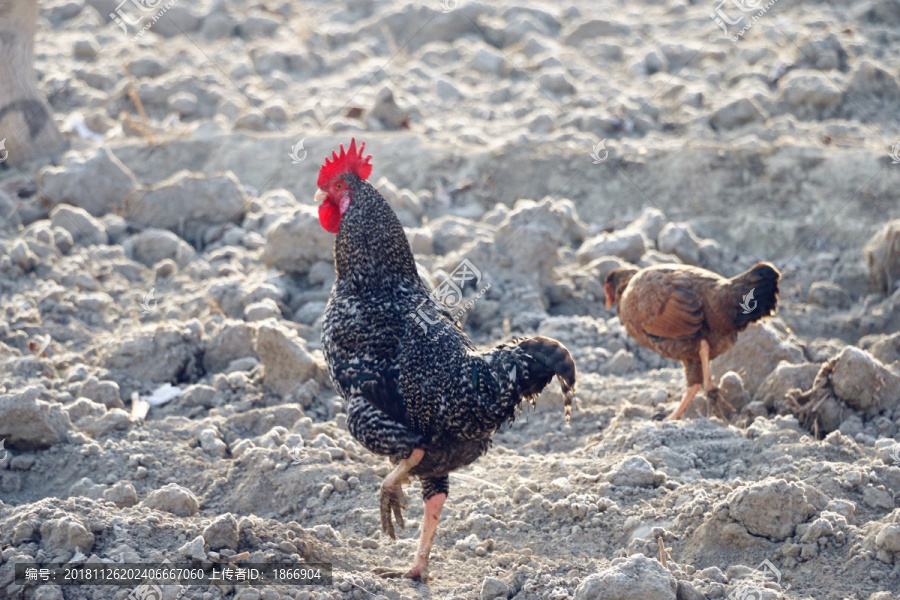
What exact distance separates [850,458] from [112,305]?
6593mm

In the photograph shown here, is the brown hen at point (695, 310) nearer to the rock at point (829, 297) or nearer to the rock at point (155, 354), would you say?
the rock at point (829, 297)

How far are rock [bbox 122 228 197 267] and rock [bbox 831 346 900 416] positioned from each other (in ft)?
21.0

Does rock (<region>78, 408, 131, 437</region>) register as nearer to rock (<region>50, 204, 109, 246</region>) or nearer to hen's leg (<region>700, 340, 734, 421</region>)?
rock (<region>50, 204, 109, 246</region>)

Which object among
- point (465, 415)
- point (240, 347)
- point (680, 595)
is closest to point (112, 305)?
point (240, 347)

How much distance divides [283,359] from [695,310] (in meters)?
3.28

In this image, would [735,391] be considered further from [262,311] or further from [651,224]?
[262,311]

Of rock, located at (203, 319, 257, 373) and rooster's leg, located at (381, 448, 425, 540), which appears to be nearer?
rooster's leg, located at (381, 448, 425, 540)

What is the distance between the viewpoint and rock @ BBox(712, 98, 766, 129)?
500 inches

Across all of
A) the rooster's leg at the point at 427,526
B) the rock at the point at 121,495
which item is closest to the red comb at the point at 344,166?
the rooster's leg at the point at 427,526

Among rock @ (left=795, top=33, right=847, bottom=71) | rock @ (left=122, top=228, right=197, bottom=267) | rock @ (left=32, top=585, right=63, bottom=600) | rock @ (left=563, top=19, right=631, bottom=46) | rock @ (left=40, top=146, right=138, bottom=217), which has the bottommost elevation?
rock @ (left=32, top=585, right=63, bottom=600)

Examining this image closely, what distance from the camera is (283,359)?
287 inches

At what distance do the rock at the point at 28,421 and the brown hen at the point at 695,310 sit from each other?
4.43 m

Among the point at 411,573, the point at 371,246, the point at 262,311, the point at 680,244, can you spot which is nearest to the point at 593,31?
the point at 680,244

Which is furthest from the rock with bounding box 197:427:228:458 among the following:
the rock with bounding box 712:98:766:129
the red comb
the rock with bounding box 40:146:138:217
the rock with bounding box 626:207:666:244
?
the rock with bounding box 712:98:766:129
